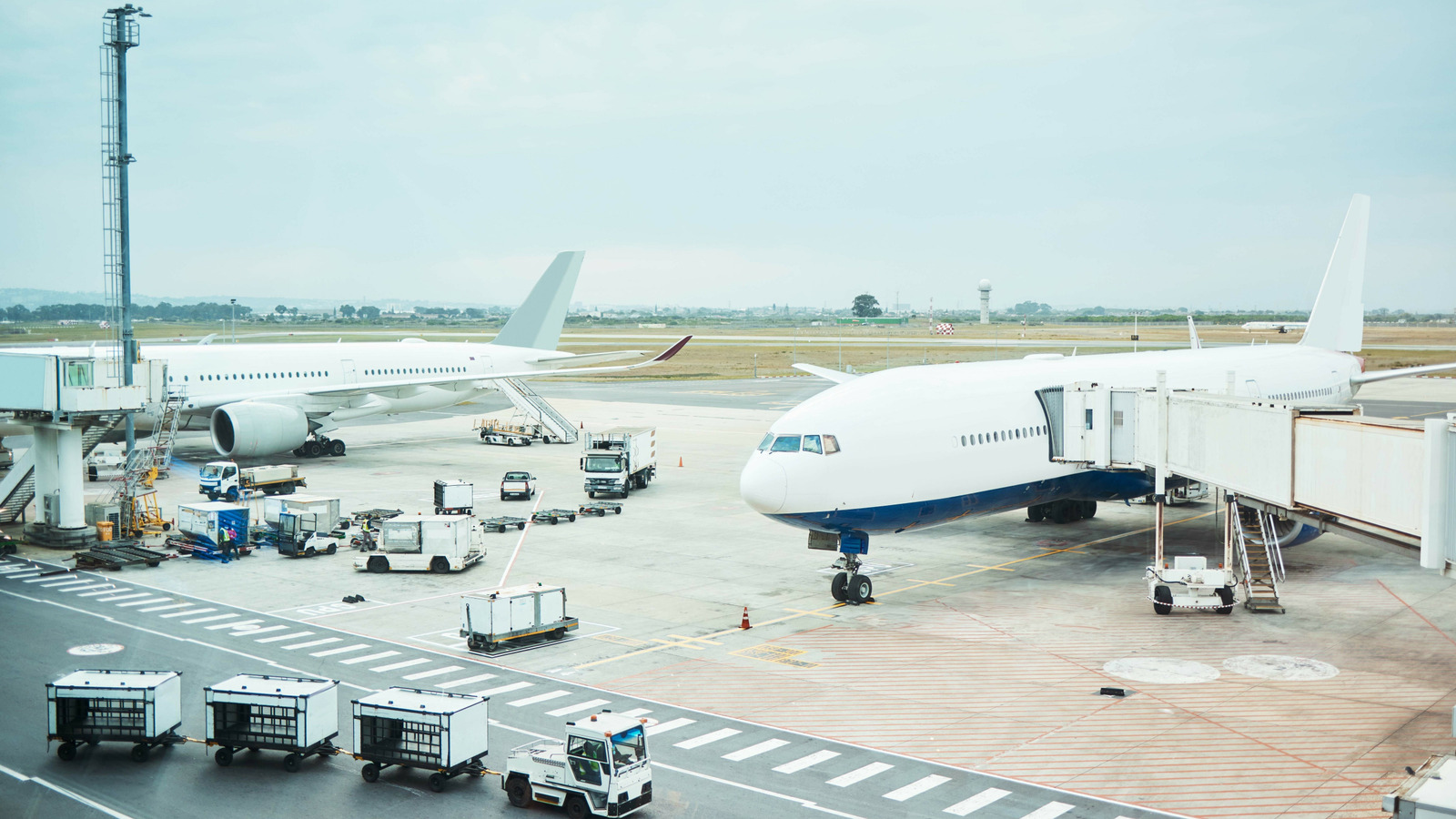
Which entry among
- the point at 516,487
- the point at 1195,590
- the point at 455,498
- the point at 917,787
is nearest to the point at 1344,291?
the point at 1195,590

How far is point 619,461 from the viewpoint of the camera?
4612cm

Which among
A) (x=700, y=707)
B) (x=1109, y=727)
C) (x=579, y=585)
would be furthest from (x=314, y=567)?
(x=1109, y=727)

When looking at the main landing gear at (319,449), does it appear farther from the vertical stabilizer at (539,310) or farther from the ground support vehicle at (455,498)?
the ground support vehicle at (455,498)

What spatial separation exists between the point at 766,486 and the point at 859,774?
9.96 metres

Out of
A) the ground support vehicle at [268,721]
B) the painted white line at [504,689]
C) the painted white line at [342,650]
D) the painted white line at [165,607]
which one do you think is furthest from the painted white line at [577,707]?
the painted white line at [165,607]

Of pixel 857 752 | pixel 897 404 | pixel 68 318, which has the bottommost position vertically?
pixel 857 752

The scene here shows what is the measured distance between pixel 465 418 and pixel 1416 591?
6274 centimetres

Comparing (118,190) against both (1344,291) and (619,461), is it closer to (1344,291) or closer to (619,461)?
(619,461)

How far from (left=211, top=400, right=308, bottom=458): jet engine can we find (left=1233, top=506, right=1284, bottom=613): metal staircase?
40.4 m

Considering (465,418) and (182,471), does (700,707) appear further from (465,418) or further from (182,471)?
(465,418)

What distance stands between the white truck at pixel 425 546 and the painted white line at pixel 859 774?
1807cm

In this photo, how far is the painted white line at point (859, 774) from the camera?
1731cm

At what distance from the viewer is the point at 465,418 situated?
80875 millimetres

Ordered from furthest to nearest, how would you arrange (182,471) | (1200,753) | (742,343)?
(742,343)
(182,471)
(1200,753)
